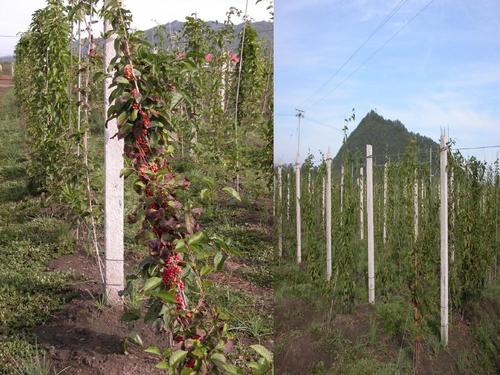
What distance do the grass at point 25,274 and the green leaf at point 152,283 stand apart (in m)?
0.91

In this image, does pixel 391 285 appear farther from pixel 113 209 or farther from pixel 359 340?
pixel 113 209

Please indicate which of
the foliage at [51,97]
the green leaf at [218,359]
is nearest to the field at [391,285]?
the green leaf at [218,359]

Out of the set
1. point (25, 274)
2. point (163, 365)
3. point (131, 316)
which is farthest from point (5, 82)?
point (163, 365)

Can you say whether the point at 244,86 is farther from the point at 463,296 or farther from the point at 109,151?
the point at 463,296

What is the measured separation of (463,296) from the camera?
256 centimetres

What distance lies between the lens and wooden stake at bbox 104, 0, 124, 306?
3.13m

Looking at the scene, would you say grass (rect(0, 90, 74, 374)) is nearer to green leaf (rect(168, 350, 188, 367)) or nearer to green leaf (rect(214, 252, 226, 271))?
green leaf (rect(168, 350, 188, 367))

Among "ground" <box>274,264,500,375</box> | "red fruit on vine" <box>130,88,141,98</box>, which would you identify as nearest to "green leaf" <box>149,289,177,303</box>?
"ground" <box>274,264,500,375</box>

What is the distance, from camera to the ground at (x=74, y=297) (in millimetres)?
2797

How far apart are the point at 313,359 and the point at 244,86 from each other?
5.65 meters

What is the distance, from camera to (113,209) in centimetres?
317

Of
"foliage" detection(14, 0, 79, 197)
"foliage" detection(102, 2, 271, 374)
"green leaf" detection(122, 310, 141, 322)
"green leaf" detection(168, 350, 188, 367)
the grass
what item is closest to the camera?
"green leaf" detection(168, 350, 188, 367)

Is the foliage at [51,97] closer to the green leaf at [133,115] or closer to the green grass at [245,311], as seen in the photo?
the green grass at [245,311]

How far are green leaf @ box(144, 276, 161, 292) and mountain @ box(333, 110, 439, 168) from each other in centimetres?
78
